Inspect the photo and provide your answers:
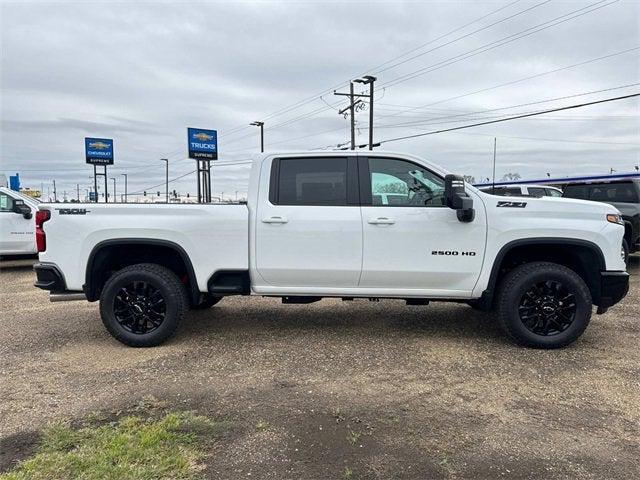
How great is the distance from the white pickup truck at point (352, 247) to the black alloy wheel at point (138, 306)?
10mm

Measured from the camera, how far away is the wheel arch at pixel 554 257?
4.81 meters

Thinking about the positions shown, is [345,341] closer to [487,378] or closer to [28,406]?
[487,378]

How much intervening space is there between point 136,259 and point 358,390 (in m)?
2.81

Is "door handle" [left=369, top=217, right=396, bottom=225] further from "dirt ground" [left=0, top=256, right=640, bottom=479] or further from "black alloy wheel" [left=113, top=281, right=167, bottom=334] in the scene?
"black alloy wheel" [left=113, top=281, right=167, bottom=334]

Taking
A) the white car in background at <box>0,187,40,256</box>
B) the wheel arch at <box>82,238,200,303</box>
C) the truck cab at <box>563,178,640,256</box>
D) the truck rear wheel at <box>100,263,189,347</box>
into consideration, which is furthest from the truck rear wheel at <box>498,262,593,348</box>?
the white car in background at <box>0,187,40,256</box>

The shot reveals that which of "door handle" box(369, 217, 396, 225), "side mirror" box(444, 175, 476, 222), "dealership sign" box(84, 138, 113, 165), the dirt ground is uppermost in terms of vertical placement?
"dealership sign" box(84, 138, 113, 165)

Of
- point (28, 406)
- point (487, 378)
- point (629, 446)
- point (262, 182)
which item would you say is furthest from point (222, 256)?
point (629, 446)

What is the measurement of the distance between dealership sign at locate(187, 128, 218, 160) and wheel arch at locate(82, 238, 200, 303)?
1277 inches

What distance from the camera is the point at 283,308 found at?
6734 mm

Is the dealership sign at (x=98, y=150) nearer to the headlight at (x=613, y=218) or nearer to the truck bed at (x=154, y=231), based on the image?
the truck bed at (x=154, y=231)

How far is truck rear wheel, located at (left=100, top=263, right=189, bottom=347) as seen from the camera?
195 inches

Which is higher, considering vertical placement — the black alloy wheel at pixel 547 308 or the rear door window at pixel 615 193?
the rear door window at pixel 615 193

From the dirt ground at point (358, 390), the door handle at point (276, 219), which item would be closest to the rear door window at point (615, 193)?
the dirt ground at point (358, 390)

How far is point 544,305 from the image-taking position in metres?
4.86
